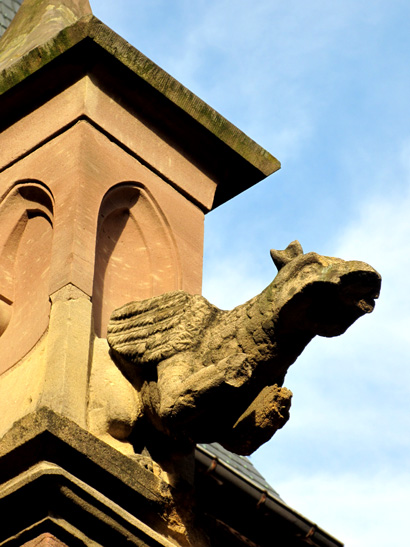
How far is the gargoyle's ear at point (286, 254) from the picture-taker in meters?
5.37

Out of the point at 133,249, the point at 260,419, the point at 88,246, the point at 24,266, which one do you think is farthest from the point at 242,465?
the point at 260,419

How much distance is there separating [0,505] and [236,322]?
1174 mm

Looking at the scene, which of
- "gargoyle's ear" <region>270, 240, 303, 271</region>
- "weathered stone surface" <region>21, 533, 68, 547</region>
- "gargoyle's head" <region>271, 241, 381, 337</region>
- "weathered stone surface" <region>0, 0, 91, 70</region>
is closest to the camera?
"weathered stone surface" <region>21, 533, 68, 547</region>

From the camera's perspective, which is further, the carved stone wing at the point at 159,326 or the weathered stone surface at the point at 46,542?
the carved stone wing at the point at 159,326

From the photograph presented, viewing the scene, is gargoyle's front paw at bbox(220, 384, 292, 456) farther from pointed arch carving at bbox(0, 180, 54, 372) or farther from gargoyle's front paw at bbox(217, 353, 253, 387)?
pointed arch carving at bbox(0, 180, 54, 372)

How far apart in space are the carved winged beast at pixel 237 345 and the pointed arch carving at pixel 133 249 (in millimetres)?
445

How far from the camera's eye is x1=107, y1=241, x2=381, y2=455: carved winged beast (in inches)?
205

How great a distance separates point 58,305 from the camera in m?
5.78

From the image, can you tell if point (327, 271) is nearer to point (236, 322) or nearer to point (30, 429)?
point (236, 322)

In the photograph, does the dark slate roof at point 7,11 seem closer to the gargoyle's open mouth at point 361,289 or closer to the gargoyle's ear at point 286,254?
the gargoyle's ear at point 286,254

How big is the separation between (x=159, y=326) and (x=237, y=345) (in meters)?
0.44

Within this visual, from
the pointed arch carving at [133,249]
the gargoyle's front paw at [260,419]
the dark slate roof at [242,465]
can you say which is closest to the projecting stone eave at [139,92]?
the pointed arch carving at [133,249]

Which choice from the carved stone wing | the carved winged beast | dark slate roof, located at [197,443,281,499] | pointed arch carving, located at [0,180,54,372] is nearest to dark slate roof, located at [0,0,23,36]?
dark slate roof, located at [197,443,281,499]

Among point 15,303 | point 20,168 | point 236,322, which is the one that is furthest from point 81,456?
point 20,168
